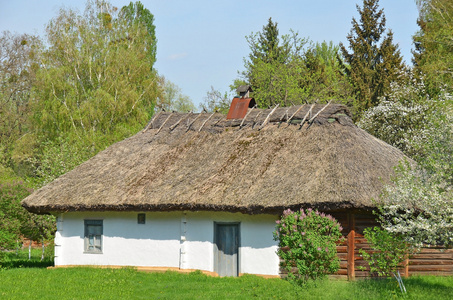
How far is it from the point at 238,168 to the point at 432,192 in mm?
8791

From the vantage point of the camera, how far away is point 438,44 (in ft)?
105

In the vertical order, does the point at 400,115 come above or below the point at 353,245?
above

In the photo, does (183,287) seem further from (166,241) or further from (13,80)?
(13,80)

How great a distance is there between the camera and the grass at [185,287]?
1464cm

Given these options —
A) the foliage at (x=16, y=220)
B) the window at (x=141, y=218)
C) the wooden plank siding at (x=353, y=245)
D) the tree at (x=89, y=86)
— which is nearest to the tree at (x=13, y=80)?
the tree at (x=89, y=86)

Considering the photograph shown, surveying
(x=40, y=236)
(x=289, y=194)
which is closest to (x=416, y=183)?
(x=289, y=194)

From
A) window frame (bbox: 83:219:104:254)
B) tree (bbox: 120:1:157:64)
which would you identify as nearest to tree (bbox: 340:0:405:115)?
tree (bbox: 120:1:157:64)

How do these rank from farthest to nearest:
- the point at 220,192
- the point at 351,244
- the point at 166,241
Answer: the point at 166,241, the point at 220,192, the point at 351,244

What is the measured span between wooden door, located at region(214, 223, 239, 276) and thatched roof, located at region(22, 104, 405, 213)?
A: 136 centimetres

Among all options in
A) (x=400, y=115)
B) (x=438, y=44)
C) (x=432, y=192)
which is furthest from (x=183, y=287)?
(x=438, y=44)

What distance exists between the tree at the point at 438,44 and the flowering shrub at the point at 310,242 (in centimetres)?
1393

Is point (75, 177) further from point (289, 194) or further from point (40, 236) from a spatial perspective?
point (289, 194)

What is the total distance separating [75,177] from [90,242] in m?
2.80

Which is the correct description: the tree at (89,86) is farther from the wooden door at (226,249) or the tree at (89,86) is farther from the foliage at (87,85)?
the wooden door at (226,249)
